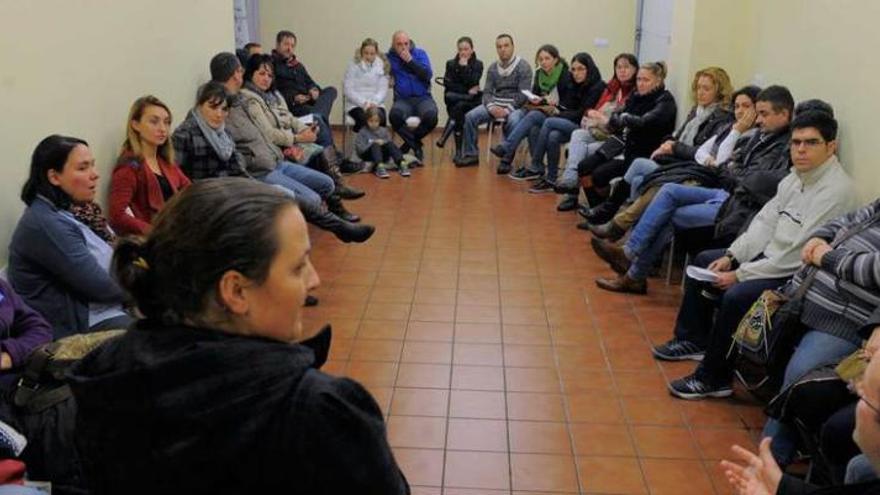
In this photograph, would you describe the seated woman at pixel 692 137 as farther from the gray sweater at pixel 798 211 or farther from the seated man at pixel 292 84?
the seated man at pixel 292 84

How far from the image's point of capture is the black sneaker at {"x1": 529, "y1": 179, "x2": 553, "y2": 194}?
7.17m

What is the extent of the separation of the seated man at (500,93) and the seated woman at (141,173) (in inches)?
172

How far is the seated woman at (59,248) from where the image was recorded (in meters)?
2.89

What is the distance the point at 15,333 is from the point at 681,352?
2.84m

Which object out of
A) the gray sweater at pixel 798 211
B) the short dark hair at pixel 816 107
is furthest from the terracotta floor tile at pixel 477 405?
the short dark hair at pixel 816 107

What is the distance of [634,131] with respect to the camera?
19.9 feet

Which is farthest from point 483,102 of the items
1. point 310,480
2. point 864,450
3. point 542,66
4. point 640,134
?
point 310,480

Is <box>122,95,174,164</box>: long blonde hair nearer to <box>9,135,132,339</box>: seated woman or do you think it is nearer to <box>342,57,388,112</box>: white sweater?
<box>9,135,132,339</box>: seated woman

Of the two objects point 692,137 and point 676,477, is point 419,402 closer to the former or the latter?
point 676,477

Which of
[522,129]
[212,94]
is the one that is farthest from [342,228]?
[522,129]

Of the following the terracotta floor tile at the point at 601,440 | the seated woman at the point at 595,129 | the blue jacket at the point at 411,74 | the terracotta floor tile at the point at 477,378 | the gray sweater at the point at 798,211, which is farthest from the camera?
the blue jacket at the point at 411,74

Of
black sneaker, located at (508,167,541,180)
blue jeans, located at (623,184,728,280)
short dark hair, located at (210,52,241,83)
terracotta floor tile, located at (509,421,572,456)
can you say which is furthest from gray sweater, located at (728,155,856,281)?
black sneaker, located at (508,167,541,180)

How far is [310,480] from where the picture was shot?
42.7 inches

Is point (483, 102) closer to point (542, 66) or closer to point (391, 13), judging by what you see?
point (542, 66)
